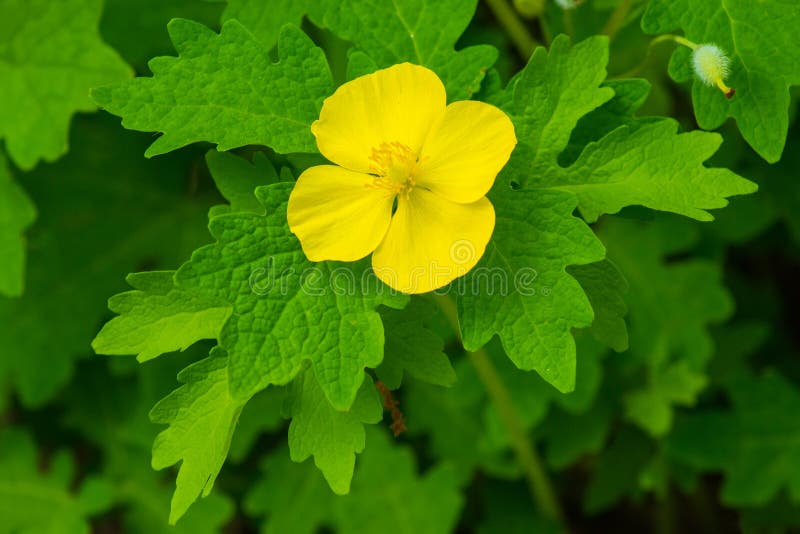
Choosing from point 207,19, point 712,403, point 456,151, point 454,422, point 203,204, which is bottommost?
point 712,403

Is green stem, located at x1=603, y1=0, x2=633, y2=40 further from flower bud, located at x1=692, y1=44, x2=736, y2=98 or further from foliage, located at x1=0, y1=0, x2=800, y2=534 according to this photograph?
flower bud, located at x1=692, y1=44, x2=736, y2=98

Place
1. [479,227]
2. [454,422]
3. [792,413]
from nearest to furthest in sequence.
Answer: [479,227], [792,413], [454,422]

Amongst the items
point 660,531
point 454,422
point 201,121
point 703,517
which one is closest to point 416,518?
point 454,422

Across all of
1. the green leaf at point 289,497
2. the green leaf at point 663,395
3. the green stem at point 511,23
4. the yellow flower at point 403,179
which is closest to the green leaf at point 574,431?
the green leaf at point 663,395

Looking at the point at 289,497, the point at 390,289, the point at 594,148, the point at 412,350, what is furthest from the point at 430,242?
the point at 289,497

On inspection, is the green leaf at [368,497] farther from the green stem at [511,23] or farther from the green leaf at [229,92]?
the green leaf at [229,92]

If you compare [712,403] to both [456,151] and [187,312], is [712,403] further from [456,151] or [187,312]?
[187,312]

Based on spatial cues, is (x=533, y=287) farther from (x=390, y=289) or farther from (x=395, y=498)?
(x=395, y=498)
